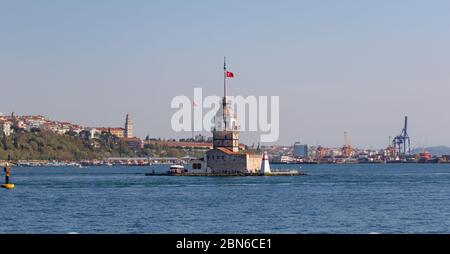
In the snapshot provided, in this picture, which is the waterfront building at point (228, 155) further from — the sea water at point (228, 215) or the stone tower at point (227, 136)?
the sea water at point (228, 215)

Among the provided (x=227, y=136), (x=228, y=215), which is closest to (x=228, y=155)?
(x=227, y=136)

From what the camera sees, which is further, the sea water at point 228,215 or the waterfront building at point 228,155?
the waterfront building at point 228,155

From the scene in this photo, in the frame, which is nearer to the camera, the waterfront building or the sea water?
the sea water

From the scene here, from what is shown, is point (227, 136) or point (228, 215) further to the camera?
point (227, 136)

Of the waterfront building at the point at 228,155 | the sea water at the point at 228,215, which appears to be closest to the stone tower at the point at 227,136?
the waterfront building at the point at 228,155

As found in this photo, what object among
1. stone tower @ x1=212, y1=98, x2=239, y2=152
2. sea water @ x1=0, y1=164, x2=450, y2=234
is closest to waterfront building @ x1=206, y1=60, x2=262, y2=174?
stone tower @ x1=212, y1=98, x2=239, y2=152

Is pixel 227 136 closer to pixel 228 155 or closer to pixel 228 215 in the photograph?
pixel 228 155

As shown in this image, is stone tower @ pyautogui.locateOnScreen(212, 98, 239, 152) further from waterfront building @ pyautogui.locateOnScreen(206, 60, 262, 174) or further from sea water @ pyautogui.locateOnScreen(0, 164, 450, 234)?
sea water @ pyautogui.locateOnScreen(0, 164, 450, 234)

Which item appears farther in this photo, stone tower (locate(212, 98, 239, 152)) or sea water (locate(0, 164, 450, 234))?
stone tower (locate(212, 98, 239, 152))

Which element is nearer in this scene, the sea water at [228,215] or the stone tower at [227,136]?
the sea water at [228,215]
